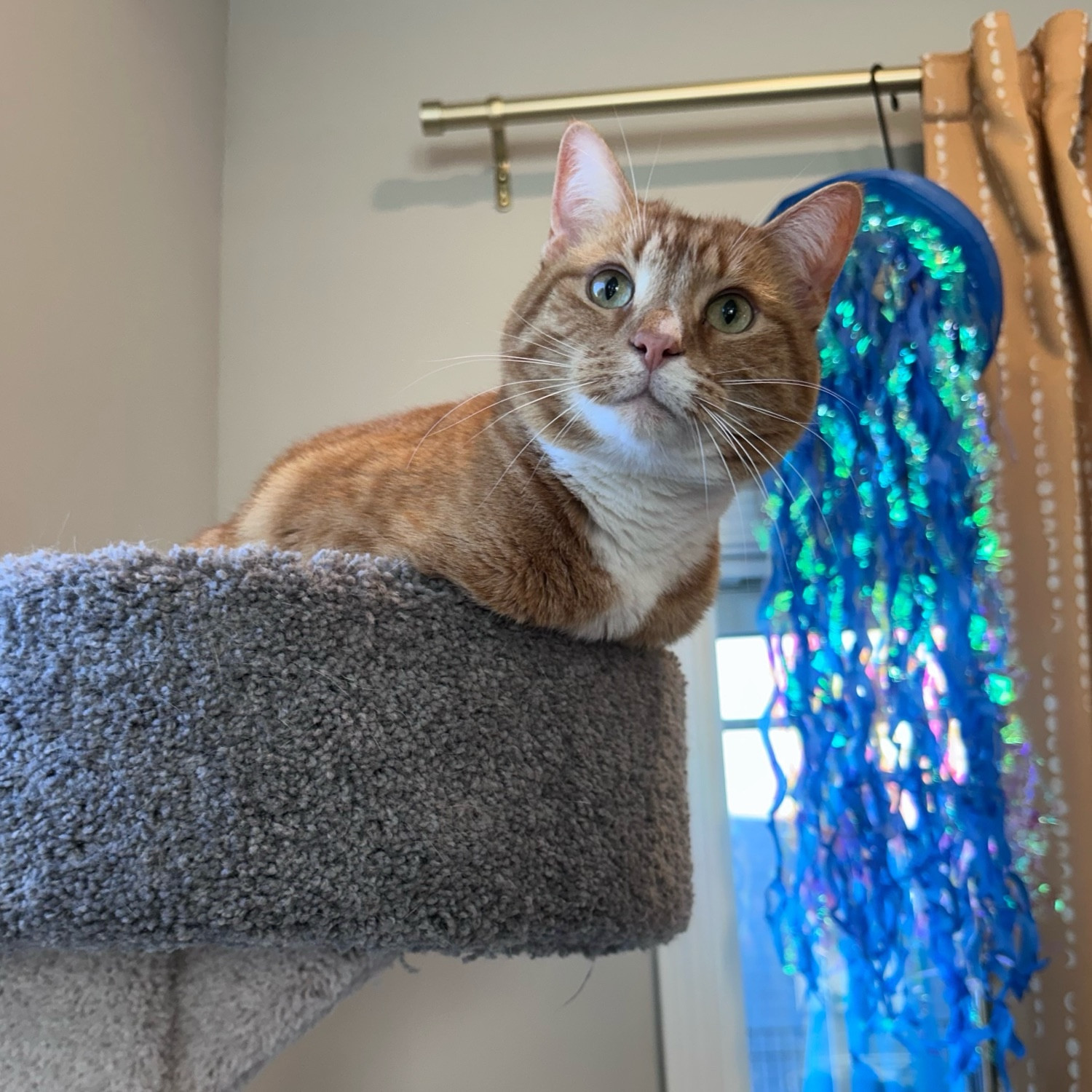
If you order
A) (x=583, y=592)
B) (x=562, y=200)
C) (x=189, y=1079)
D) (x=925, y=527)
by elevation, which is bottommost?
(x=189, y=1079)

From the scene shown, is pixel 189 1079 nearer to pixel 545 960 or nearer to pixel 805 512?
pixel 545 960

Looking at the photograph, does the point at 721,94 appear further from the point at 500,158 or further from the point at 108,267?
the point at 108,267

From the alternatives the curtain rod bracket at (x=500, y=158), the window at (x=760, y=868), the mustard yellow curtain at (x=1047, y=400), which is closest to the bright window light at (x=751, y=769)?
the window at (x=760, y=868)

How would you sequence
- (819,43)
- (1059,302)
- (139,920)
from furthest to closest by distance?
(819,43) < (1059,302) < (139,920)

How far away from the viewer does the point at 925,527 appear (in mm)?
1300

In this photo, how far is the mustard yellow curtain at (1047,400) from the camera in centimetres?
128

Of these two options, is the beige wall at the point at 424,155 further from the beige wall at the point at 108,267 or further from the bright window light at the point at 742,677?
the bright window light at the point at 742,677

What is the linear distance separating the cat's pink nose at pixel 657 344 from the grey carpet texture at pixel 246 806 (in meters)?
0.24

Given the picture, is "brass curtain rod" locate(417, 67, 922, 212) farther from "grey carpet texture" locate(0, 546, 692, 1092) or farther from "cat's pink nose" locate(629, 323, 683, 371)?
"grey carpet texture" locate(0, 546, 692, 1092)

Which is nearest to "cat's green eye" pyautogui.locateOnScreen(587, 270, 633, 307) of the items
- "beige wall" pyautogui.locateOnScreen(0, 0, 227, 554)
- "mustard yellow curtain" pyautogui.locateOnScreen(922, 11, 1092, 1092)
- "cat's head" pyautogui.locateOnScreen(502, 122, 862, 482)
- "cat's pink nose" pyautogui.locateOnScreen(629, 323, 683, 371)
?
"cat's head" pyautogui.locateOnScreen(502, 122, 862, 482)

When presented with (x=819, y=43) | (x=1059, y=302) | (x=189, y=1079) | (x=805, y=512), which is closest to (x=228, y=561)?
(x=189, y=1079)

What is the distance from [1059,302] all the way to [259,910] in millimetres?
1331

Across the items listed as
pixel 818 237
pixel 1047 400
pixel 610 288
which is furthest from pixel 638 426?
pixel 1047 400

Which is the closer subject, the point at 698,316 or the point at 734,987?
the point at 698,316
